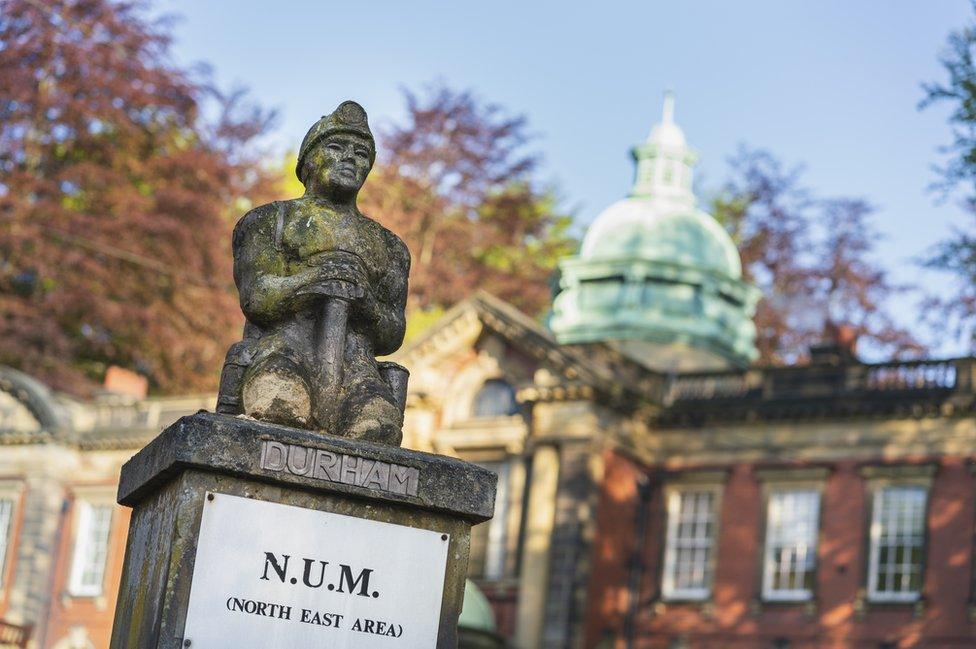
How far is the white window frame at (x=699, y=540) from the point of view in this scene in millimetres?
39094

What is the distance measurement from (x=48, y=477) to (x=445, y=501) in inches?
1589

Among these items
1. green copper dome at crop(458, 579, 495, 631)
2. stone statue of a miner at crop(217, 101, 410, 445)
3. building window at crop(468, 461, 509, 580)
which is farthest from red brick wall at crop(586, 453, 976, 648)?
stone statue of a miner at crop(217, 101, 410, 445)

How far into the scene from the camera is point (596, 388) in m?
39.2

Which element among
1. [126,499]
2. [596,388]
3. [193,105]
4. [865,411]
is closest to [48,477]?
[193,105]

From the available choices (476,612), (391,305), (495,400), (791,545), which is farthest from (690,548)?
(391,305)

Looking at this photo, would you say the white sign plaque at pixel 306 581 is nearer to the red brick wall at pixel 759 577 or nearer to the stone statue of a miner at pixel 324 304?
the stone statue of a miner at pixel 324 304

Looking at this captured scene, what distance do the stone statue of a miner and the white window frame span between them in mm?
30860

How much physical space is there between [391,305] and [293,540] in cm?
139

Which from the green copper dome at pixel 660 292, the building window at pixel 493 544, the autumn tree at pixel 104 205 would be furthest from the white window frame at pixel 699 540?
the autumn tree at pixel 104 205

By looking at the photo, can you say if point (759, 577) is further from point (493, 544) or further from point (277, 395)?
point (277, 395)

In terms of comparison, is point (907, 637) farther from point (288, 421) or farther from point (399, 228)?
point (288, 421)

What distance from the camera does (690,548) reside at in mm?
39562

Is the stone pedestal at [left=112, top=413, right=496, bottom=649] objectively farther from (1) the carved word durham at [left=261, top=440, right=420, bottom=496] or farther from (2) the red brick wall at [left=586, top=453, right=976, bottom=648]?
(2) the red brick wall at [left=586, top=453, right=976, bottom=648]

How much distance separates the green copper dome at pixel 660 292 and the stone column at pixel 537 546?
6538mm
